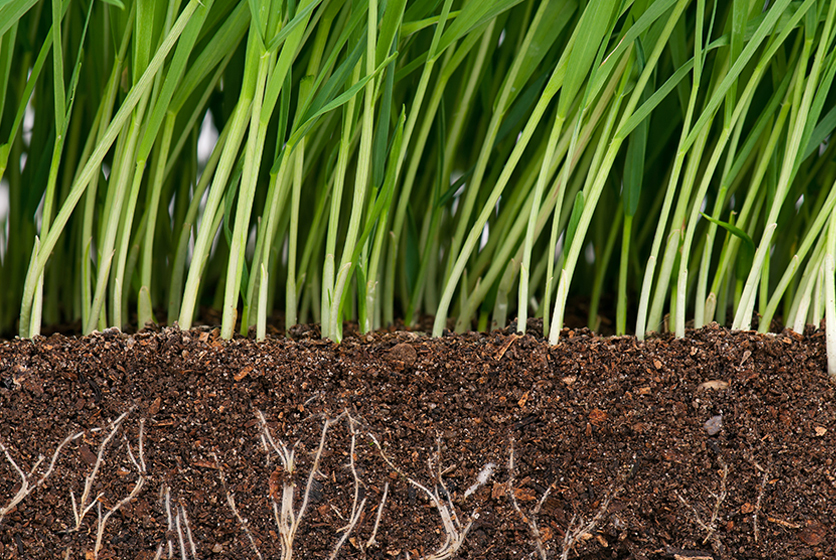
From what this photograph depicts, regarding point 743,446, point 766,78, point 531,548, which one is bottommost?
point 531,548

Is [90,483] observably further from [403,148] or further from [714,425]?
[714,425]

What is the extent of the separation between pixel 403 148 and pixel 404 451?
1.04 ft

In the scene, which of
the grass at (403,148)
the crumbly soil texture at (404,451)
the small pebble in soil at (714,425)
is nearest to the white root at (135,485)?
the crumbly soil texture at (404,451)

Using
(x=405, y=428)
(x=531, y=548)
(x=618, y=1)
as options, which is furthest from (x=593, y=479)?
(x=618, y=1)

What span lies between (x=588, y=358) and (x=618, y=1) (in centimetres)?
35

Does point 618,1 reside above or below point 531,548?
above

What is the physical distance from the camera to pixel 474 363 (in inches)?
25.4

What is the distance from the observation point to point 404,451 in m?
0.63

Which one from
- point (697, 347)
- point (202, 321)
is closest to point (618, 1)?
point (697, 347)

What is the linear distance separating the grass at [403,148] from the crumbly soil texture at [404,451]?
0.19 feet

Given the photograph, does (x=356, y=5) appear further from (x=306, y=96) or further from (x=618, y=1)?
(x=618, y=1)

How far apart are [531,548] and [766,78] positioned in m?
0.66

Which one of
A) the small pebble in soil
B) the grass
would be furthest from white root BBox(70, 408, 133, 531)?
the small pebble in soil

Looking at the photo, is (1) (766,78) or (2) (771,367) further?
(1) (766,78)
